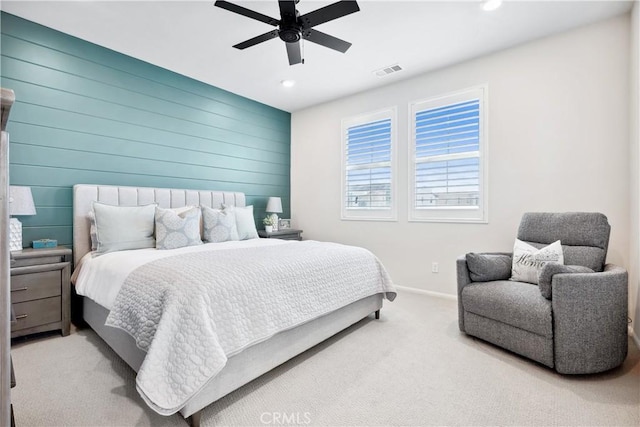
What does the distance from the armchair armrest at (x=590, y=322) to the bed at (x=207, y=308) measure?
4.36ft

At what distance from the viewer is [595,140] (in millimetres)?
2785

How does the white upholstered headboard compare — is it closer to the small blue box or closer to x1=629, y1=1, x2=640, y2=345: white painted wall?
the small blue box

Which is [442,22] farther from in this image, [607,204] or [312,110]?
[312,110]

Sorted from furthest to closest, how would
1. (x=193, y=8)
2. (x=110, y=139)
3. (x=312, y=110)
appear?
(x=312, y=110) < (x=110, y=139) < (x=193, y=8)

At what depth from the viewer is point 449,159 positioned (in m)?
3.65

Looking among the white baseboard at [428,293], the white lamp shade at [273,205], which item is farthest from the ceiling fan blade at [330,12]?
the white baseboard at [428,293]

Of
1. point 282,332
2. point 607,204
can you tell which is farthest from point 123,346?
point 607,204

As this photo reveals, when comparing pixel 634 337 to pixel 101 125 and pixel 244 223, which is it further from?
pixel 101 125

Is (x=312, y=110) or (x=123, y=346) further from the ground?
(x=312, y=110)

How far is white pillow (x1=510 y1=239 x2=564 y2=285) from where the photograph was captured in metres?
2.42

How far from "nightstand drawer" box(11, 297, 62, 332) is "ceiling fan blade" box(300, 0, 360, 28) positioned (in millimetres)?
3024

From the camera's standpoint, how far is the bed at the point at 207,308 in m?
1.53

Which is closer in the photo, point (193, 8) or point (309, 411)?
point (309, 411)

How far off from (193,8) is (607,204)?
396cm
